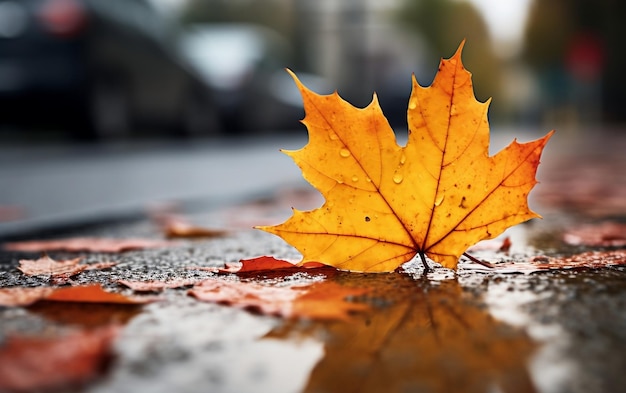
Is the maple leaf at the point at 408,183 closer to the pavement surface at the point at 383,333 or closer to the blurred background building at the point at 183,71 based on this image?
the pavement surface at the point at 383,333

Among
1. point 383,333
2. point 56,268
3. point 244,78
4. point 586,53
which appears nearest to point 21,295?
point 56,268

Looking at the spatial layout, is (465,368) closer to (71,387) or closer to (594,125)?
(71,387)

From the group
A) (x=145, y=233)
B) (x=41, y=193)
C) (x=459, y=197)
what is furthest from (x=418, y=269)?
(x=41, y=193)

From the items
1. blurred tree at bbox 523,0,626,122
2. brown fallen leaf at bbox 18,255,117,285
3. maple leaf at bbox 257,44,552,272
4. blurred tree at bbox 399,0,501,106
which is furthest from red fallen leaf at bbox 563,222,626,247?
blurred tree at bbox 399,0,501,106

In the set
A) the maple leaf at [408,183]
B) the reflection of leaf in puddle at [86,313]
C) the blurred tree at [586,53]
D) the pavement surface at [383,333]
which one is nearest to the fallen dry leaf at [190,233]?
the pavement surface at [383,333]

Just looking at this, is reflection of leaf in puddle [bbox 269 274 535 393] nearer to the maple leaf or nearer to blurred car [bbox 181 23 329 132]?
the maple leaf

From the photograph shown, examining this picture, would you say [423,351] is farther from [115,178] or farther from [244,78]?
[244,78]
